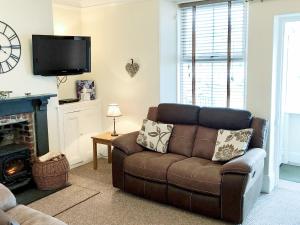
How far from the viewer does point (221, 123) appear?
374 cm

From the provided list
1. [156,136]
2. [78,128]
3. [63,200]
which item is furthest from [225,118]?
[78,128]

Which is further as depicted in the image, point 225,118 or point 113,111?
point 113,111

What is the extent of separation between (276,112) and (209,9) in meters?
1.65

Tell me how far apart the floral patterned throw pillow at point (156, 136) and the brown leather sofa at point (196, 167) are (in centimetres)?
7

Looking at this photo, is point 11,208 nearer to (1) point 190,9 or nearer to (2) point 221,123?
(2) point 221,123

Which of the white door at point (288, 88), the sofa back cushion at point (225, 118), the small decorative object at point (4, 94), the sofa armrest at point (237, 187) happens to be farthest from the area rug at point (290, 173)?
the small decorative object at point (4, 94)

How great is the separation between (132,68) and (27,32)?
1.50 m

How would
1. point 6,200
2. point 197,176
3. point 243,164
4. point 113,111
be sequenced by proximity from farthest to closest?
point 113,111 → point 197,176 → point 243,164 → point 6,200

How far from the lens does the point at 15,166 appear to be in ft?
12.8

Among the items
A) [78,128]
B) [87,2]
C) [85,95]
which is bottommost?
[78,128]

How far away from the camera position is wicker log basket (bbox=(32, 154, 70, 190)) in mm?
3855

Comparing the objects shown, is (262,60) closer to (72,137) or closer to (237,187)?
(237,187)

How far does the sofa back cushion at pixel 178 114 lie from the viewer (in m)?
3.99

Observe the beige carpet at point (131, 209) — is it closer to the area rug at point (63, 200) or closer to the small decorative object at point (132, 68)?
the area rug at point (63, 200)
